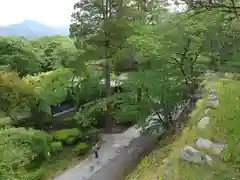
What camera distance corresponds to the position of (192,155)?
5.31 m

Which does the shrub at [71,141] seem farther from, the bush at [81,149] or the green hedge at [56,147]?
the bush at [81,149]

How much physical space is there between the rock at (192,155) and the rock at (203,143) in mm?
119

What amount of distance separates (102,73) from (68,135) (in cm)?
365

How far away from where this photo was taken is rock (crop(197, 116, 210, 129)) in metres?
5.77

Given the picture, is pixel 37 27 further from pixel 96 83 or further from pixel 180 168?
pixel 180 168

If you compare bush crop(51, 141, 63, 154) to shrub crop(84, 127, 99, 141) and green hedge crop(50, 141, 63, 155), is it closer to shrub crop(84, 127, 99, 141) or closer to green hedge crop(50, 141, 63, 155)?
green hedge crop(50, 141, 63, 155)

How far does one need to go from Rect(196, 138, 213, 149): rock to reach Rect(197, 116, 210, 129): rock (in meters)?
0.35

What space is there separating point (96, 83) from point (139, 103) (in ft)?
15.0

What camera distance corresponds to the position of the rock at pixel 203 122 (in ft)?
18.9

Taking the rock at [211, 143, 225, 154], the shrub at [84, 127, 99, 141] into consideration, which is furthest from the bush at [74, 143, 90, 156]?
the rock at [211, 143, 225, 154]

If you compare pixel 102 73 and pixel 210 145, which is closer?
pixel 210 145

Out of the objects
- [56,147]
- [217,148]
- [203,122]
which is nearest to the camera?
[217,148]

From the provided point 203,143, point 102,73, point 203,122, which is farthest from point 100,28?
point 203,143

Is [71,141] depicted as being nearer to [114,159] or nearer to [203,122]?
[114,159]
